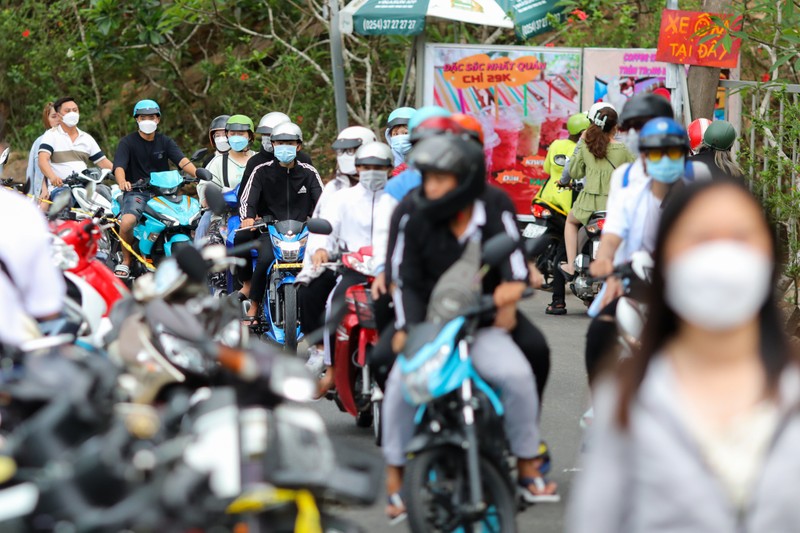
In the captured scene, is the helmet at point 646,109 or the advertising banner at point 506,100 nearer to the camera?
the helmet at point 646,109

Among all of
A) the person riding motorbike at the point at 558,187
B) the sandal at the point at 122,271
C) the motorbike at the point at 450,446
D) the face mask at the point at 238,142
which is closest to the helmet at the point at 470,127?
the motorbike at the point at 450,446

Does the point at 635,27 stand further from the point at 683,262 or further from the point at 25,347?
the point at 683,262

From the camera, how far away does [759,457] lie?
2.87 m

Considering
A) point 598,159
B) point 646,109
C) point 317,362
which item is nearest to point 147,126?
point 598,159

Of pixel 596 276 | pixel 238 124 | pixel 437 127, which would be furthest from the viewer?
pixel 238 124

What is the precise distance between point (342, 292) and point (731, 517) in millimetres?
5480

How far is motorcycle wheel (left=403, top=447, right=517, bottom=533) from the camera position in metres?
5.57

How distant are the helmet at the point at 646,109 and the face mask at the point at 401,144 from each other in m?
2.77

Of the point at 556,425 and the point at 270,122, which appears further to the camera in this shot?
the point at 270,122

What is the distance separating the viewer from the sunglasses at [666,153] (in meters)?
6.72

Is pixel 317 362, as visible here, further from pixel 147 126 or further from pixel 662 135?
pixel 147 126

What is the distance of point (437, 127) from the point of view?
22.9ft

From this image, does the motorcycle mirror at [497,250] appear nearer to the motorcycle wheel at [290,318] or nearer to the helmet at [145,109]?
the motorcycle wheel at [290,318]

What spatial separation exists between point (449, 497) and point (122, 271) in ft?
28.1
